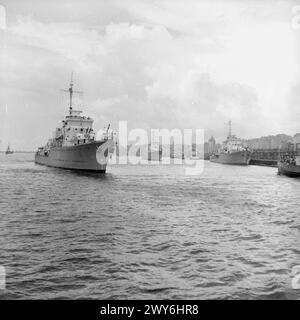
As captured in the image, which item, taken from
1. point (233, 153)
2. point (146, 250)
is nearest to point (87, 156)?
point (146, 250)

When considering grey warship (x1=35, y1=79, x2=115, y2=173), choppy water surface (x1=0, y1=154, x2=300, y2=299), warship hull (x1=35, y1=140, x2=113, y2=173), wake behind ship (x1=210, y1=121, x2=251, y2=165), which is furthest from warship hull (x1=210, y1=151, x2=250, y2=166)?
choppy water surface (x1=0, y1=154, x2=300, y2=299)

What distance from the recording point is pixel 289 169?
55.3 metres

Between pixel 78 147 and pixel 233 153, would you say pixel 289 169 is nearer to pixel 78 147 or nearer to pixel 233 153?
pixel 78 147

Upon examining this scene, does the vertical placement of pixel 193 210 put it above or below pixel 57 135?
below

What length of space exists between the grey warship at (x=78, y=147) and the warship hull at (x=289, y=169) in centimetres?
2655

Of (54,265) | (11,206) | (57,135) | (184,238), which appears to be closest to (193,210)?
(184,238)

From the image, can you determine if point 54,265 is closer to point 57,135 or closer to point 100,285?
point 100,285

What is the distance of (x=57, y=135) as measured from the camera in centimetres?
6944

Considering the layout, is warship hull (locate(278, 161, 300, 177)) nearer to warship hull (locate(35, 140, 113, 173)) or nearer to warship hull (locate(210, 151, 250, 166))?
warship hull (locate(35, 140, 113, 173))

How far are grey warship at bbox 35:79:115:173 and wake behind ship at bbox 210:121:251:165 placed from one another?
54504 mm

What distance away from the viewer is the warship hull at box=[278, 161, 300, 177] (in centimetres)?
5329

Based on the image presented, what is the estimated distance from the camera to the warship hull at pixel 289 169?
175 feet
